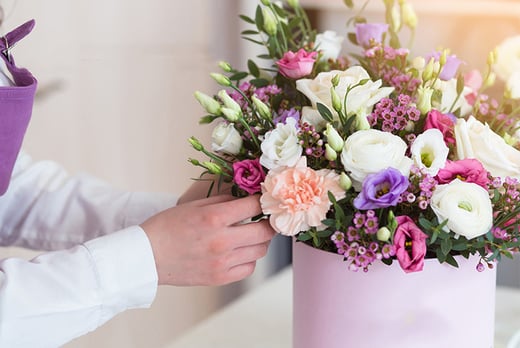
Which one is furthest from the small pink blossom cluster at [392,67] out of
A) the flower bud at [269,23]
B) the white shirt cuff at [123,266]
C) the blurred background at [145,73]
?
the blurred background at [145,73]

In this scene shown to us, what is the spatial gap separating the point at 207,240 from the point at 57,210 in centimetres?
43

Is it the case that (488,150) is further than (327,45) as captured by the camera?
No

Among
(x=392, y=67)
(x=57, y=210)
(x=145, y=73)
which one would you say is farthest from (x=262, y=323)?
(x=145, y=73)

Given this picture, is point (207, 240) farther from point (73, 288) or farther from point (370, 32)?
point (370, 32)

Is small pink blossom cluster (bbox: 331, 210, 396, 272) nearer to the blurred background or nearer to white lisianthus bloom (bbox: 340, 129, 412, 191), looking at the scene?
white lisianthus bloom (bbox: 340, 129, 412, 191)

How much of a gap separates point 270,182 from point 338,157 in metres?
0.08

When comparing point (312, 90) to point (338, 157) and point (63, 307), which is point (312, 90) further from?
point (63, 307)

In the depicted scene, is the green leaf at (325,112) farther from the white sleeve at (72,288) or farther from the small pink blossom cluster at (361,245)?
the white sleeve at (72,288)

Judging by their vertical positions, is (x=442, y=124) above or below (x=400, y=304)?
above

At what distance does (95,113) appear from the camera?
6.12ft

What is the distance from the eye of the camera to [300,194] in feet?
2.46

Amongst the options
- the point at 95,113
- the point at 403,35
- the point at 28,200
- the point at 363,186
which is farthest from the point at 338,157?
the point at 95,113

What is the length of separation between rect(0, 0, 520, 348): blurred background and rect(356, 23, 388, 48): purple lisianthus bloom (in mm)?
753

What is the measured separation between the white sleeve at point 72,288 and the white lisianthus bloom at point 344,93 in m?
0.23
